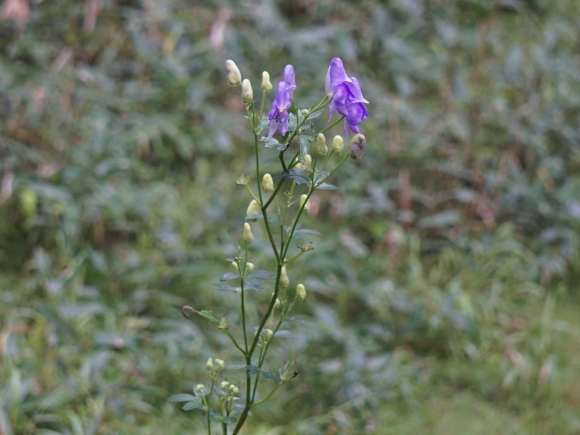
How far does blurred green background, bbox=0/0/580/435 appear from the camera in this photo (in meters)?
2.36

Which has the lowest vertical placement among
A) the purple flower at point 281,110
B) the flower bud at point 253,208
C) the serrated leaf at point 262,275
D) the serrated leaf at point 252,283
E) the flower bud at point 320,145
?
the serrated leaf at point 252,283

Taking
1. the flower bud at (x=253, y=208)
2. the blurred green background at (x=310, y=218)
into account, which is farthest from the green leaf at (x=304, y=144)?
the blurred green background at (x=310, y=218)

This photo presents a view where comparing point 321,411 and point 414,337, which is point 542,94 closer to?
point 414,337

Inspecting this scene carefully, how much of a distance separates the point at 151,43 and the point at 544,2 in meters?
2.28

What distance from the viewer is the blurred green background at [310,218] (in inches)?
92.7

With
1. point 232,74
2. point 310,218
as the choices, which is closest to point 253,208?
point 232,74

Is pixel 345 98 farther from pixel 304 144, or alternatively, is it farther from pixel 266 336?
pixel 266 336

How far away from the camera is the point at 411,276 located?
118 inches

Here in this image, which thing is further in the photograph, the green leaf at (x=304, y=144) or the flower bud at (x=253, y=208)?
the flower bud at (x=253, y=208)

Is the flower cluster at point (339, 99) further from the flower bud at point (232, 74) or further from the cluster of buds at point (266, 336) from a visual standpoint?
the cluster of buds at point (266, 336)

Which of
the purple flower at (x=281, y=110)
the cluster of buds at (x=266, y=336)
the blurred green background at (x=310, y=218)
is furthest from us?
the blurred green background at (x=310, y=218)

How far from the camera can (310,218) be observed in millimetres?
3148

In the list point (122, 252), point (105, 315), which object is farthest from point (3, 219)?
point (105, 315)

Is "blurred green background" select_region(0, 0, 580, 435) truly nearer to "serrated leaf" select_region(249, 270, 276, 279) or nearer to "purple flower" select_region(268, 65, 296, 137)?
"serrated leaf" select_region(249, 270, 276, 279)
